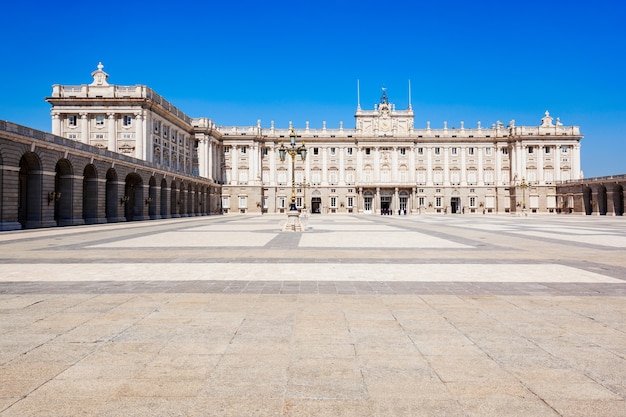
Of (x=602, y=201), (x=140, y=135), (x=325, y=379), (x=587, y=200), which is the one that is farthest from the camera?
(x=587, y=200)

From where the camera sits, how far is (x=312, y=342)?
15.8ft

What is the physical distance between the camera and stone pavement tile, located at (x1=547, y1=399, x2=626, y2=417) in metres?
3.16

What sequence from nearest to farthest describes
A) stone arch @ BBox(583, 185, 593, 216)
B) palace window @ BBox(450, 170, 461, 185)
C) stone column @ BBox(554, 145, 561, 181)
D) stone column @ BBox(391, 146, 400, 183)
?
stone arch @ BBox(583, 185, 593, 216) < stone column @ BBox(554, 145, 561, 181) < stone column @ BBox(391, 146, 400, 183) < palace window @ BBox(450, 170, 461, 185)

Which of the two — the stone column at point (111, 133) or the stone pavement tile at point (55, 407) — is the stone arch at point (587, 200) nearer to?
the stone column at point (111, 133)

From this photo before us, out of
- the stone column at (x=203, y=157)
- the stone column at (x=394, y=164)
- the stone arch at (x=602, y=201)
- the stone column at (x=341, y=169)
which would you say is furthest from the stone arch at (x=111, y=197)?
the stone arch at (x=602, y=201)

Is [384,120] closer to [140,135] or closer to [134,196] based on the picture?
[140,135]

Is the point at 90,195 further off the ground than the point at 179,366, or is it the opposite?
the point at 90,195

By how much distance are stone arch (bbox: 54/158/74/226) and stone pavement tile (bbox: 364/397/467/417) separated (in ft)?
116

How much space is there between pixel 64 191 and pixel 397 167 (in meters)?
61.7

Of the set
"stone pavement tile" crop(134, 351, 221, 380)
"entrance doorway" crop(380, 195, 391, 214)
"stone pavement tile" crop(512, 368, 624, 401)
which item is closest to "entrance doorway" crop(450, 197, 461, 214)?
"entrance doorway" crop(380, 195, 391, 214)

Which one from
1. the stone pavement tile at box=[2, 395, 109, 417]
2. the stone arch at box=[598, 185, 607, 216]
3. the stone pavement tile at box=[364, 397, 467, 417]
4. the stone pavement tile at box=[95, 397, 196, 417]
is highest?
the stone arch at box=[598, 185, 607, 216]

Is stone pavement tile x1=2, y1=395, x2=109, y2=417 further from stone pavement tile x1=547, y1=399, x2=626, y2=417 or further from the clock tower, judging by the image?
the clock tower

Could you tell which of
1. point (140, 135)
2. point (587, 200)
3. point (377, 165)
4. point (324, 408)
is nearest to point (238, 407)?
point (324, 408)

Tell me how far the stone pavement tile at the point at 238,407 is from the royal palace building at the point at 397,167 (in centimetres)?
7477
